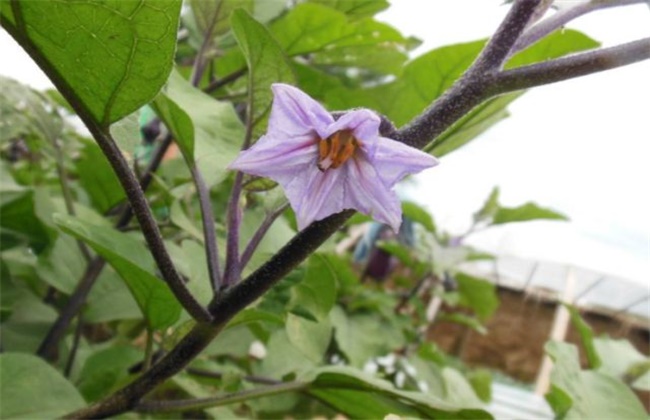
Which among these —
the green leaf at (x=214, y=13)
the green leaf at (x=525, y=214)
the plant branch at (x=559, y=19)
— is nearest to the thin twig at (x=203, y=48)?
the green leaf at (x=214, y=13)

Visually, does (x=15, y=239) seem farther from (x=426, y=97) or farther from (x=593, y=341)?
(x=593, y=341)

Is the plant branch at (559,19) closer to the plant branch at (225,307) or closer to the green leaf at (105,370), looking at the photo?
the plant branch at (225,307)

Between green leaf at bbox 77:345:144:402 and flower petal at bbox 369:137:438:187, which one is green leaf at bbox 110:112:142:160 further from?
green leaf at bbox 77:345:144:402

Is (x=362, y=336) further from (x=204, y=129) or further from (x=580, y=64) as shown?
(x=580, y=64)

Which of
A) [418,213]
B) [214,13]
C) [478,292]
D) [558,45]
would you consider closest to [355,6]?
[214,13]

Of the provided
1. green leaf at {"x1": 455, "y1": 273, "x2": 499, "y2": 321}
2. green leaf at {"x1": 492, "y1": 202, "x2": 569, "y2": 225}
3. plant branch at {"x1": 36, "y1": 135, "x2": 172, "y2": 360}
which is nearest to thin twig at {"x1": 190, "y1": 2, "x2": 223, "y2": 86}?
plant branch at {"x1": 36, "y1": 135, "x2": 172, "y2": 360}

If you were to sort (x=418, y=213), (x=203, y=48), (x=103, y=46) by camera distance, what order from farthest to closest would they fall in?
(x=418, y=213) → (x=203, y=48) → (x=103, y=46)
